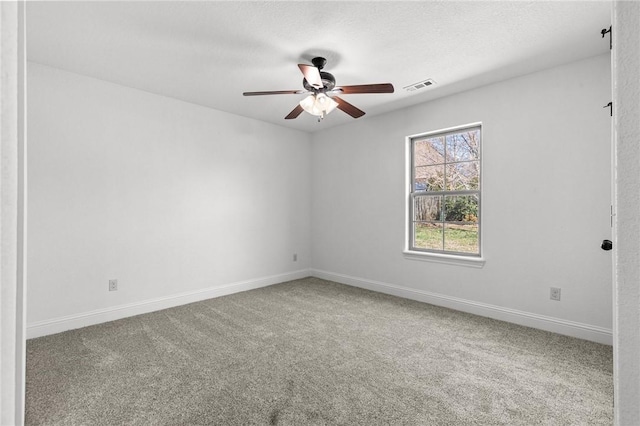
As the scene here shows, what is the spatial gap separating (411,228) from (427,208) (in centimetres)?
35

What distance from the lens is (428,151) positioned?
4.11 meters

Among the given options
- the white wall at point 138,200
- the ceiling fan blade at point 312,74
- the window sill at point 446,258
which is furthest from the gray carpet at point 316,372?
the ceiling fan blade at point 312,74

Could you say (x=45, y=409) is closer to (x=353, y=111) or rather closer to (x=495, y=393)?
(x=495, y=393)

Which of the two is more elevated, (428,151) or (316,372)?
(428,151)

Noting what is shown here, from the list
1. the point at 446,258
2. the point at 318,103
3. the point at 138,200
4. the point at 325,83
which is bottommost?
the point at 446,258

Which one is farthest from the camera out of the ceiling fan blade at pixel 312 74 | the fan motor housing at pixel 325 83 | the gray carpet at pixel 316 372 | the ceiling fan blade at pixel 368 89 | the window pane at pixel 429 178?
the window pane at pixel 429 178

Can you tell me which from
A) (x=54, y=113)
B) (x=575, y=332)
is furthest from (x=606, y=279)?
(x=54, y=113)

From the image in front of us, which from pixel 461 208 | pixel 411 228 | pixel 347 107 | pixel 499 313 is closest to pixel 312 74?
pixel 347 107

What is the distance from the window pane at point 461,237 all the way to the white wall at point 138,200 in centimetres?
249

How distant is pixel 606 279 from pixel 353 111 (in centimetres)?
271

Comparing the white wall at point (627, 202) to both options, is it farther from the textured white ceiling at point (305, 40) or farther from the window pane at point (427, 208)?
the window pane at point (427, 208)

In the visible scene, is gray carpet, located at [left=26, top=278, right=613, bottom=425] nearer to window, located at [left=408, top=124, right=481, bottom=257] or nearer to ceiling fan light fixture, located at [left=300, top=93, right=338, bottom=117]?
window, located at [left=408, top=124, right=481, bottom=257]

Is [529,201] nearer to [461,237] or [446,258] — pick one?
[461,237]

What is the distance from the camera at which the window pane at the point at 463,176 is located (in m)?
3.66
